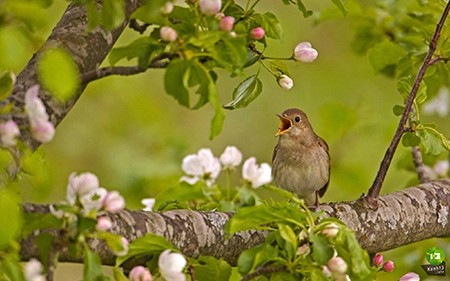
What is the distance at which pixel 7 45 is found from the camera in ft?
4.88

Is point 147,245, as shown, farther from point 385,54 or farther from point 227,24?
point 385,54

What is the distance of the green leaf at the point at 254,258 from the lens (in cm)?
183

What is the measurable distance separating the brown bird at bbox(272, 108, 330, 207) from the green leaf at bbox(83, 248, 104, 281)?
6.32 feet

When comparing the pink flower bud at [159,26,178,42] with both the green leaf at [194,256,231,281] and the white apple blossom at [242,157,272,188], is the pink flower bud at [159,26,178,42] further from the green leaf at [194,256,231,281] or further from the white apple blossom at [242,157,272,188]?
the green leaf at [194,256,231,281]

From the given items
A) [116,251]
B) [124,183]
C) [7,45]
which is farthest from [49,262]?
[124,183]

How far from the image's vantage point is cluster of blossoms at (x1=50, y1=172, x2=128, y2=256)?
5.51 ft

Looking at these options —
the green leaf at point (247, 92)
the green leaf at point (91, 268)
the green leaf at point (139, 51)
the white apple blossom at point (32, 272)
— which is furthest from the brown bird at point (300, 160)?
the white apple blossom at point (32, 272)

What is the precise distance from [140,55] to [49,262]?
36 cm

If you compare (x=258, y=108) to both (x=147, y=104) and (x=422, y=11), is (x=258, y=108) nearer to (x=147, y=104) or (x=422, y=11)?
(x=147, y=104)

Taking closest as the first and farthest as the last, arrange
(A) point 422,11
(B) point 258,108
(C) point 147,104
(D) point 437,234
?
(D) point 437,234 < (A) point 422,11 < (C) point 147,104 < (B) point 258,108

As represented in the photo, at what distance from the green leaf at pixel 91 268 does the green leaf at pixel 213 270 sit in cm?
41

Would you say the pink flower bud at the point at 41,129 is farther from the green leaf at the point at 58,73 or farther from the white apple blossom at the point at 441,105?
the white apple blossom at the point at 441,105

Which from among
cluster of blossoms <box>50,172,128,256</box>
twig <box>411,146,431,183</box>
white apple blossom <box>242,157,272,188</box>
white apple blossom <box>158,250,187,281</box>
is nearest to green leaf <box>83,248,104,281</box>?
cluster of blossoms <box>50,172,128,256</box>

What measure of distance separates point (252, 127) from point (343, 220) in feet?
12.1
